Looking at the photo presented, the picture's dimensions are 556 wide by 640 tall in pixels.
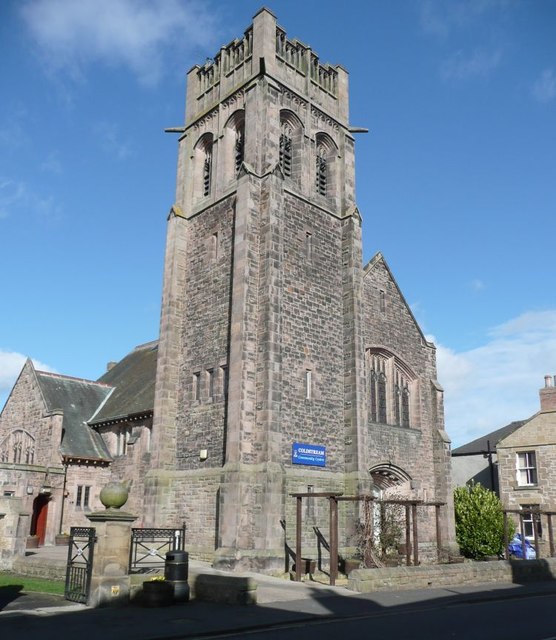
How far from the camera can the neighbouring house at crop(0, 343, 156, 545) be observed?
2912cm

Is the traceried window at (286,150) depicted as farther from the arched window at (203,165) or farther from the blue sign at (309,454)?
the blue sign at (309,454)

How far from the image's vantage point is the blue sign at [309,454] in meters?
22.9

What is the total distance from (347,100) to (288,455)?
17.4 m

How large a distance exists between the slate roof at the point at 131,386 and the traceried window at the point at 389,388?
9895 mm

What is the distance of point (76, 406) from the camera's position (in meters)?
34.5

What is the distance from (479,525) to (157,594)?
20.1m

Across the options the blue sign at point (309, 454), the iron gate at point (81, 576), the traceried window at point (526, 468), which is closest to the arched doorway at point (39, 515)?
the blue sign at point (309, 454)

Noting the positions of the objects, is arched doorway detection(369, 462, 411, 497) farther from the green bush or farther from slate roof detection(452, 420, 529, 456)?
slate roof detection(452, 420, 529, 456)

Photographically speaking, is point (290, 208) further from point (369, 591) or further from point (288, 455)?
point (369, 591)

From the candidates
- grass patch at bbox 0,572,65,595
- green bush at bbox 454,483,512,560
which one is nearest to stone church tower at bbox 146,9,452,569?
green bush at bbox 454,483,512,560

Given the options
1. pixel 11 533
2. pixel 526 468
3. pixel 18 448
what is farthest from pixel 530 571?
pixel 18 448

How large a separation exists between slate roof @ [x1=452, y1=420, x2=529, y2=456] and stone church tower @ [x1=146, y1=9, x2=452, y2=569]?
11537mm

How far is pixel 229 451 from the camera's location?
21.4m

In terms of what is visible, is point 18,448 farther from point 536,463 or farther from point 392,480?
point 536,463
